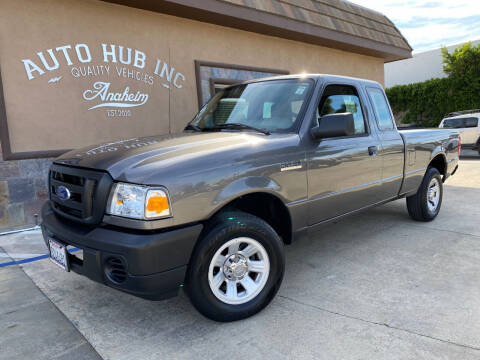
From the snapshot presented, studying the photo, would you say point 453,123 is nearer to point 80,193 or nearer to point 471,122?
point 471,122

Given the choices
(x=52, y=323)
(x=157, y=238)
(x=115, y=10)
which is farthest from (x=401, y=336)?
(x=115, y=10)

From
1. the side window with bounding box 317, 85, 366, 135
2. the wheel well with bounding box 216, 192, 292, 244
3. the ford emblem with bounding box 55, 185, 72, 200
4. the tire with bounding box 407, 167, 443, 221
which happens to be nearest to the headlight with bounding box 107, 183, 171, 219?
the ford emblem with bounding box 55, 185, 72, 200

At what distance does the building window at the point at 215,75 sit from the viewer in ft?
24.4

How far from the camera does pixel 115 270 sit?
232cm

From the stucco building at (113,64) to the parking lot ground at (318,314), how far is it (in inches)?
92.5

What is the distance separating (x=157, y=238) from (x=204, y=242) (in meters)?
0.34

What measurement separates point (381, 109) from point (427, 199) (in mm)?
1607

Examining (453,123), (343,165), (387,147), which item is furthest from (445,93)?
(343,165)

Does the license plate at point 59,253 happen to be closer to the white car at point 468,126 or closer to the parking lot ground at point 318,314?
the parking lot ground at point 318,314

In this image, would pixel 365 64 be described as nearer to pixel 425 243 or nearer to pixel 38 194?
pixel 425 243

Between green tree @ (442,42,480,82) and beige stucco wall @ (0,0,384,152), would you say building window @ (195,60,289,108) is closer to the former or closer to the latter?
beige stucco wall @ (0,0,384,152)

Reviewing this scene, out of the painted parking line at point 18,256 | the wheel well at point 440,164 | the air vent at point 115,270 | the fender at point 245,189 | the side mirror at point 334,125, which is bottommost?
the painted parking line at point 18,256

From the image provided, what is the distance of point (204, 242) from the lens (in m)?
2.44

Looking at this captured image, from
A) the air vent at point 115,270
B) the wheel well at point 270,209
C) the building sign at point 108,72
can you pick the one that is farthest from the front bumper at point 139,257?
the building sign at point 108,72
